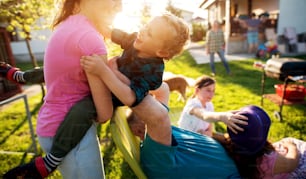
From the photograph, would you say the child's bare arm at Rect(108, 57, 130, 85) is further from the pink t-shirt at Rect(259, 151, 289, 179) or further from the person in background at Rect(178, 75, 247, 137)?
the person in background at Rect(178, 75, 247, 137)

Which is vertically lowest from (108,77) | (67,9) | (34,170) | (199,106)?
(199,106)

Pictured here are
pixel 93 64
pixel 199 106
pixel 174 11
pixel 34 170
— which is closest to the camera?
pixel 93 64

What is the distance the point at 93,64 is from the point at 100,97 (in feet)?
0.66

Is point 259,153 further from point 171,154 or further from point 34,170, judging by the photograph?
point 34,170

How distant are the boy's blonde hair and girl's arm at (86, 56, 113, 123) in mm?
490

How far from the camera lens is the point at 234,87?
21.5ft

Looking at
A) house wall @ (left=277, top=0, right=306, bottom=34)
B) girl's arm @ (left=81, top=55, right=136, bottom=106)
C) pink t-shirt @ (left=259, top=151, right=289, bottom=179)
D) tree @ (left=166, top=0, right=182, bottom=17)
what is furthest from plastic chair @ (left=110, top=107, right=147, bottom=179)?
house wall @ (left=277, top=0, right=306, bottom=34)

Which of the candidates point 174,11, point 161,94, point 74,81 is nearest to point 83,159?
point 74,81

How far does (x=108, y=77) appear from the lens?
4.19 ft

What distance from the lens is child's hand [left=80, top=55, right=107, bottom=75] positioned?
1.20 m

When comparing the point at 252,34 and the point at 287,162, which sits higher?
the point at 252,34

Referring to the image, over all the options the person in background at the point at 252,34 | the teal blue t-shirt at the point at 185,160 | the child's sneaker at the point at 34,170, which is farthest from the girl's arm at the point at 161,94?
the person in background at the point at 252,34

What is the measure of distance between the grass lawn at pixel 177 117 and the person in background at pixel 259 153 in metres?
1.51

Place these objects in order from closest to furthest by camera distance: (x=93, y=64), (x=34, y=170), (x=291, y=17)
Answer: (x=93, y=64) < (x=34, y=170) < (x=291, y=17)
